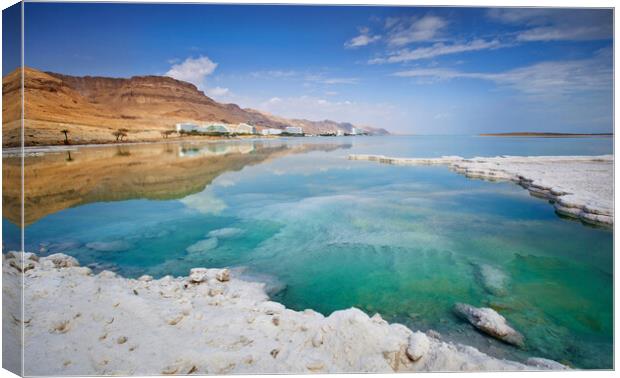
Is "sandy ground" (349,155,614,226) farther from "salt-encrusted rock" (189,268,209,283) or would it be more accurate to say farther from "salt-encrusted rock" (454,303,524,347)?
"salt-encrusted rock" (189,268,209,283)

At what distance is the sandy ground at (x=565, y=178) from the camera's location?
10.4 ft

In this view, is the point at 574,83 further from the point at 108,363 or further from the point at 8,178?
the point at 8,178

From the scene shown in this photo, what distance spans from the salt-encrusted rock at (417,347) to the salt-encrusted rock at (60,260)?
3.30 metres

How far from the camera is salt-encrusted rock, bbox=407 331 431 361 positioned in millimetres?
2139

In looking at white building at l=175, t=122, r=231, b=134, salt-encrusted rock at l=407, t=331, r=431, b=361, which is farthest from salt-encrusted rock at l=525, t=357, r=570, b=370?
white building at l=175, t=122, r=231, b=134

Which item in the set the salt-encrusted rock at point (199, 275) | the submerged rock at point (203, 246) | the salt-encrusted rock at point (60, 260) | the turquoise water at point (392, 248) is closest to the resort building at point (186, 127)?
the turquoise water at point (392, 248)

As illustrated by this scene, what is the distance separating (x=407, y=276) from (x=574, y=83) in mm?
2331

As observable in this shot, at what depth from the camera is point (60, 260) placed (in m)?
3.38

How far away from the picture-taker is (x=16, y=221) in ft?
7.97

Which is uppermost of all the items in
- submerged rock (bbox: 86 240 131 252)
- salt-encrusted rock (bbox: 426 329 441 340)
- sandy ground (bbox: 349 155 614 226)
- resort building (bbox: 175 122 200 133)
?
resort building (bbox: 175 122 200 133)

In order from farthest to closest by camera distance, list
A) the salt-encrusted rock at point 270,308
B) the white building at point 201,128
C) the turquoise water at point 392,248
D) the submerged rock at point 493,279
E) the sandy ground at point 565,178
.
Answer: the white building at point 201,128, the sandy ground at point 565,178, the submerged rock at point 493,279, the turquoise water at point 392,248, the salt-encrusted rock at point 270,308

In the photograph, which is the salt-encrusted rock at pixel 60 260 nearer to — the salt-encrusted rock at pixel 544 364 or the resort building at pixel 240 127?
the salt-encrusted rock at pixel 544 364

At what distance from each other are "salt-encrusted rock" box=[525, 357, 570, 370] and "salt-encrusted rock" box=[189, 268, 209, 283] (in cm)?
264

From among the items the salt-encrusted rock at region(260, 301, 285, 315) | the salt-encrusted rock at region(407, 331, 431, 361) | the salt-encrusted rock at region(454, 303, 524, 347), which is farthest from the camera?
the salt-encrusted rock at region(260, 301, 285, 315)
